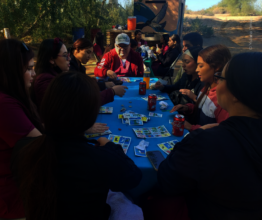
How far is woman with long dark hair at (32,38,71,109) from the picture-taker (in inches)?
85.0

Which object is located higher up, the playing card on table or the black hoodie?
the black hoodie

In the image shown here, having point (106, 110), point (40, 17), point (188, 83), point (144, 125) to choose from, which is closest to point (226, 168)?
point (144, 125)

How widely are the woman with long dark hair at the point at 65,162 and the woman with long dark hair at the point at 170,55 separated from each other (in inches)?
216

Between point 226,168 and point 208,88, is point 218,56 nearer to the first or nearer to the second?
point 208,88

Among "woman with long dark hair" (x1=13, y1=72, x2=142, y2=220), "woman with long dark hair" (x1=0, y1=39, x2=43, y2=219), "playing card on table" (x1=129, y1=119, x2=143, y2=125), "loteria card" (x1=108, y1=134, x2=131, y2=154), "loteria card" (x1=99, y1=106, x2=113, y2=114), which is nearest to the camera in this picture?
"woman with long dark hair" (x1=13, y1=72, x2=142, y2=220)

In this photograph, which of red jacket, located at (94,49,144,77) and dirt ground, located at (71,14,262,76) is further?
dirt ground, located at (71,14,262,76)

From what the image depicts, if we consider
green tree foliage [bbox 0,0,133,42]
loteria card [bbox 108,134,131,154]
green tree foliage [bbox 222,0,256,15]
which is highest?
green tree foliage [bbox 222,0,256,15]

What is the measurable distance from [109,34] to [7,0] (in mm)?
4133

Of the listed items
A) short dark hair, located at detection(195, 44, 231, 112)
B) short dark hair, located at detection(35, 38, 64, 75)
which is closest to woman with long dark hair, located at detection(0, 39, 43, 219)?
short dark hair, located at detection(35, 38, 64, 75)

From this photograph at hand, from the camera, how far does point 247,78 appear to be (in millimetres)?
998

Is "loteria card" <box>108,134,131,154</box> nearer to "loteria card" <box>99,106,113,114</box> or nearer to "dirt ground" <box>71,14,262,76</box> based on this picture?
"loteria card" <box>99,106,113,114</box>

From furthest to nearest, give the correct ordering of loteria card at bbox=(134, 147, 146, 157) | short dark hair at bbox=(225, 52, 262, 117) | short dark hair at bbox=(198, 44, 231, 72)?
short dark hair at bbox=(198, 44, 231, 72) < loteria card at bbox=(134, 147, 146, 157) < short dark hair at bbox=(225, 52, 262, 117)

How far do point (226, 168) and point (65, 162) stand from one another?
80 cm

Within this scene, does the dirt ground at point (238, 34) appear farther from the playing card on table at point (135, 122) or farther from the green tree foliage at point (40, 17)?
the playing card on table at point (135, 122)
